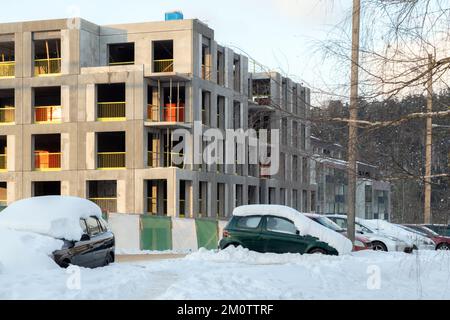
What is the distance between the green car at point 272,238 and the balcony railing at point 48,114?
30200mm

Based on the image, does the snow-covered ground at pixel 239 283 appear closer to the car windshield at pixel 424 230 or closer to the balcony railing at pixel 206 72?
the car windshield at pixel 424 230

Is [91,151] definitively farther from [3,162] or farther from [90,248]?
[90,248]

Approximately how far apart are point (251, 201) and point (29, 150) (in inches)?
781

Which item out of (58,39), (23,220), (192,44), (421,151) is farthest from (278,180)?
(421,151)

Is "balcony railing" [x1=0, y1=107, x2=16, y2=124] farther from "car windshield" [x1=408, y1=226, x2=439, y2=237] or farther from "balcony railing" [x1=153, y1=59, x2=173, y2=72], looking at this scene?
"car windshield" [x1=408, y1=226, x2=439, y2=237]

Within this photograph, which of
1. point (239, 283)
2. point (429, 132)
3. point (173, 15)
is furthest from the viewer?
point (173, 15)

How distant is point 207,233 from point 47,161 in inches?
754

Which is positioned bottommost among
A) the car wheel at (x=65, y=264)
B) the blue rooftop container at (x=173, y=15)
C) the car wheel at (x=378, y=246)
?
the car wheel at (x=378, y=246)

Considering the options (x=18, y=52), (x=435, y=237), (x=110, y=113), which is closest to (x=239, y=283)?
(x=435, y=237)

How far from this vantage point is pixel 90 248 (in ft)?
51.4

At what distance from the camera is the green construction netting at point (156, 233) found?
3027 centimetres

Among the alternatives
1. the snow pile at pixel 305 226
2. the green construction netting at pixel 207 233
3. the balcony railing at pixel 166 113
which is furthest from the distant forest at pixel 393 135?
the balcony railing at pixel 166 113

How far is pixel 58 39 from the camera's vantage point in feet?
161

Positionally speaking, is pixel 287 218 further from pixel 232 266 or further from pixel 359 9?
pixel 359 9
